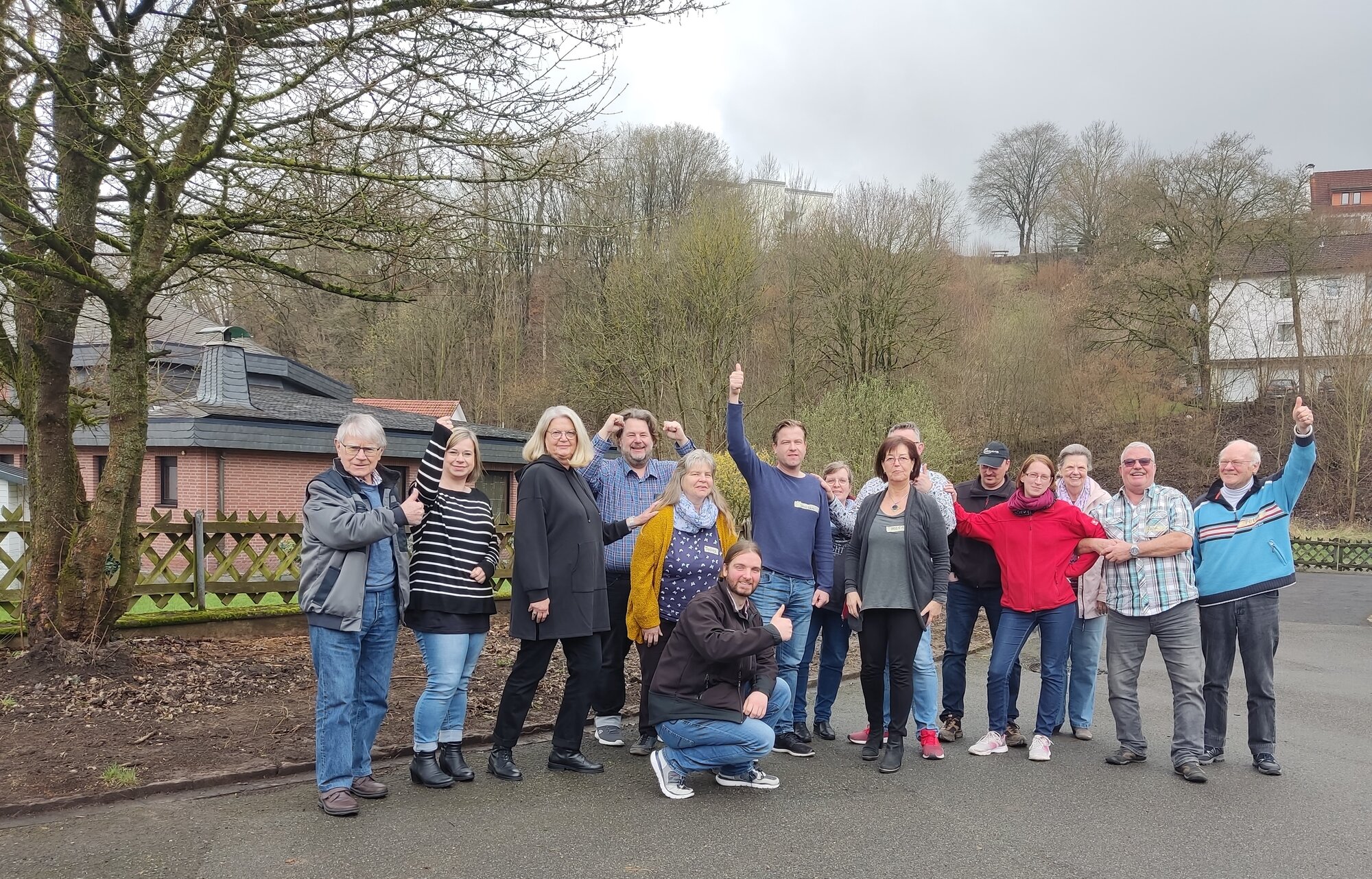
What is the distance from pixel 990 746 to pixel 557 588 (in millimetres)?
2959

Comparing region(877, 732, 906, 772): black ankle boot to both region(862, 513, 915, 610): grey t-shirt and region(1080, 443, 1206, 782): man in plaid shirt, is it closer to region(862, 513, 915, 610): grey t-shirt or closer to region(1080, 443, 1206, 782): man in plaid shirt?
region(862, 513, 915, 610): grey t-shirt

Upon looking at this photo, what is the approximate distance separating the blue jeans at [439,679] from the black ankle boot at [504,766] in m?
0.34

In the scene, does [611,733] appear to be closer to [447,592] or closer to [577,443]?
[447,592]

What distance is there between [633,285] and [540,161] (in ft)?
70.7

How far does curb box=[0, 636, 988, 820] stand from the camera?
4.47 metres

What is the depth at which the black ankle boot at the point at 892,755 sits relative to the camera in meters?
5.50

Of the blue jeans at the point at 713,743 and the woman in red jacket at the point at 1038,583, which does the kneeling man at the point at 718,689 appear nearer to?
the blue jeans at the point at 713,743

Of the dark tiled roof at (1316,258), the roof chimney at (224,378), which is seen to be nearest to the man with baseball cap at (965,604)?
the roof chimney at (224,378)

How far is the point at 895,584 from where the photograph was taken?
18.6 feet

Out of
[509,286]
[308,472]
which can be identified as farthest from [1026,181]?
[308,472]

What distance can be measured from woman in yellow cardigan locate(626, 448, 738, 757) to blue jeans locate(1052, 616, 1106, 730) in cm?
265

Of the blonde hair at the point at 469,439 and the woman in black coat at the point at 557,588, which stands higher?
the blonde hair at the point at 469,439

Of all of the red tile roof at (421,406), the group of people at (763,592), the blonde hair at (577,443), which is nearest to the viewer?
the group of people at (763,592)

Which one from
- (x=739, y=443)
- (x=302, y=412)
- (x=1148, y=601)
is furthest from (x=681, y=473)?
(x=302, y=412)
